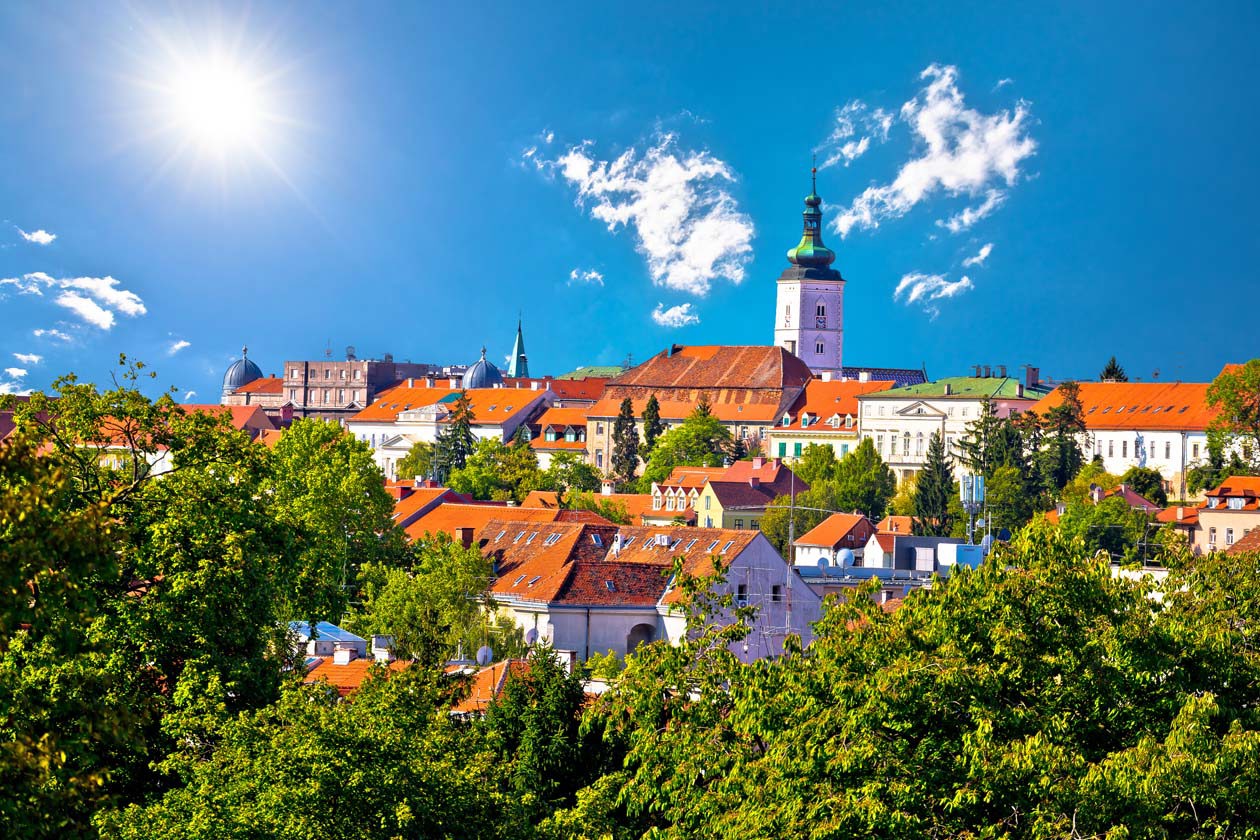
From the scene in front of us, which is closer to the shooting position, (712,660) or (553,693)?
(712,660)

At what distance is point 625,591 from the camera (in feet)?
200

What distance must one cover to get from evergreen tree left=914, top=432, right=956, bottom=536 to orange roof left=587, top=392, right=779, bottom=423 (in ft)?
156

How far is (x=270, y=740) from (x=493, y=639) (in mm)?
35156

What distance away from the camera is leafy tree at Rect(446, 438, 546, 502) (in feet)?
417

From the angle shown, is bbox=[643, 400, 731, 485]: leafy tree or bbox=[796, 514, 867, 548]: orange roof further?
bbox=[643, 400, 731, 485]: leafy tree

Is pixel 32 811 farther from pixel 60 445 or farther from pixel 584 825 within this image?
pixel 60 445

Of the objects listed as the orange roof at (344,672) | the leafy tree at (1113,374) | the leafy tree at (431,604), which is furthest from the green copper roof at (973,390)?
the orange roof at (344,672)

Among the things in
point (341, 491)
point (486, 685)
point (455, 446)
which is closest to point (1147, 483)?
point (455, 446)

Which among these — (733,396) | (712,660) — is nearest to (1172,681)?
(712,660)

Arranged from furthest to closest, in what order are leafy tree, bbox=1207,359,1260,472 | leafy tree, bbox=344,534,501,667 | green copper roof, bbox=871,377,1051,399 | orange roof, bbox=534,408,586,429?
1. orange roof, bbox=534,408,586,429
2. green copper roof, bbox=871,377,1051,399
3. leafy tree, bbox=1207,359,1260,472
4. leafy tree, bbox=344,534,501,667

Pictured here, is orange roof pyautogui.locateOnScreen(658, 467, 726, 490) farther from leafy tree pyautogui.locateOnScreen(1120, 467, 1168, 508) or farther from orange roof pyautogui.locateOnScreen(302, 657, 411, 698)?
orange roof pyautogui.locateOnScreen(302, 657, 411, 698)

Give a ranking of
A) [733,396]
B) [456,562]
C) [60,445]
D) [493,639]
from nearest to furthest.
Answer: [60,445] → [493,639] → [456,562] → [733,396]

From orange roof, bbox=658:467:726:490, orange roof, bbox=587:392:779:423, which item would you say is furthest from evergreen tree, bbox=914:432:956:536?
orange roof, bbox=587:392:779:423

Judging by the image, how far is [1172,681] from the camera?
23.5 m
